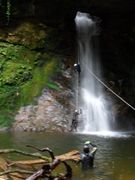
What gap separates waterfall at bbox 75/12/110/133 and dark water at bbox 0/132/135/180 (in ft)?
9.05

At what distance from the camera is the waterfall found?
1017 inches

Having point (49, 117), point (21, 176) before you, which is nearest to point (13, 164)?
point (21, 176)

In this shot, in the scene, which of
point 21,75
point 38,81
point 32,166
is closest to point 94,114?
point 38,81

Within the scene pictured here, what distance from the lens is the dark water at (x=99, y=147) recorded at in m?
14.3

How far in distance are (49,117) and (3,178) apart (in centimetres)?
1482

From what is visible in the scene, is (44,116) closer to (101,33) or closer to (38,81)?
(38,81)

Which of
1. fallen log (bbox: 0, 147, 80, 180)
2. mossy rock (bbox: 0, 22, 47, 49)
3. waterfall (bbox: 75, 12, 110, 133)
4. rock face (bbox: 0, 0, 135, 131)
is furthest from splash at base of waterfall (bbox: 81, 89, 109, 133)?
fallen log (bbox: 0, 147, 80, 180)

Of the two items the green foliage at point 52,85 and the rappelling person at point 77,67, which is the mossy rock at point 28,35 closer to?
the rappelling person at point 77,67

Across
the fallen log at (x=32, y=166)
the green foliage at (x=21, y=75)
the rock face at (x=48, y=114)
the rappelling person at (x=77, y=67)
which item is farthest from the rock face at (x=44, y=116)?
the fallen log at (x=32, y=166)

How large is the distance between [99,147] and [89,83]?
34.4 feet

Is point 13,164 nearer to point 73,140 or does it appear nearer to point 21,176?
point 21,176

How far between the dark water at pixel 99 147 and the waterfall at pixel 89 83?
9.05 ft

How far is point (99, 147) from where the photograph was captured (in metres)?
18.6

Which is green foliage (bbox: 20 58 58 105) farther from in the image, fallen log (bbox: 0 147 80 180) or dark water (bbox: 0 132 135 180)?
fallen log (bbox: 0 147 80 180)
